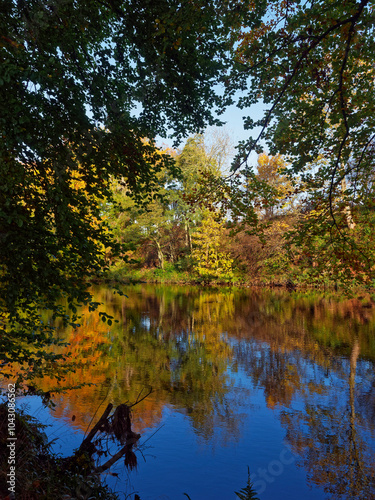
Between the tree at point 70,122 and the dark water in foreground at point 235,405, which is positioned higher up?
the tree at point 70,122

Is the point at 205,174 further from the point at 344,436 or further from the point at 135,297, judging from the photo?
the point at 135,297

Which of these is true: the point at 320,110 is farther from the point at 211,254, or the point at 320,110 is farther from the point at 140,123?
the point at 211,254

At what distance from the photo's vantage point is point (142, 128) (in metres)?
7.98

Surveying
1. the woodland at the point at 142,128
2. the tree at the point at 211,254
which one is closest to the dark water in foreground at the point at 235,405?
the woodland at the point at 142,128

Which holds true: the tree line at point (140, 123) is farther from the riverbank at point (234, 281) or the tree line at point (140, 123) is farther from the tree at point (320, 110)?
the riverbank at point (234, 281)

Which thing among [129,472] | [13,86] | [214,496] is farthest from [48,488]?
[13,86]

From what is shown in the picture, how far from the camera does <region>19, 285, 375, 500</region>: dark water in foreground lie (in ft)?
20.2

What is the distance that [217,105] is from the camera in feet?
30.1

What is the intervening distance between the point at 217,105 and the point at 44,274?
255 inches

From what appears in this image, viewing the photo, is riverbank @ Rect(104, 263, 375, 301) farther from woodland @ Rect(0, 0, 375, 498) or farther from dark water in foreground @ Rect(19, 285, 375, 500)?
woodland @ Rect(0, 0, 375, 498)

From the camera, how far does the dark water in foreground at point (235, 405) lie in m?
6.15

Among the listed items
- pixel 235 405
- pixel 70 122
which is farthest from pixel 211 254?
pixel 70 122

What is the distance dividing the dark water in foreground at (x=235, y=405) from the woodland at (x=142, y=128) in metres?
2.42

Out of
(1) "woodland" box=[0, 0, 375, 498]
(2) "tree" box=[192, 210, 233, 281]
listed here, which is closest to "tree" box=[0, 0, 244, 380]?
(1) "woodland" box=[0, 0, 375, 498]
